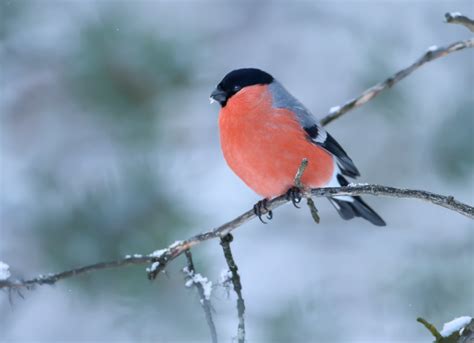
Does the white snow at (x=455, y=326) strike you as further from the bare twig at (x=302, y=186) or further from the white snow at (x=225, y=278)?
the white snow at (x=225, y=278)

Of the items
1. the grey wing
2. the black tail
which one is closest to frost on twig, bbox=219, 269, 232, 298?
the grey wing

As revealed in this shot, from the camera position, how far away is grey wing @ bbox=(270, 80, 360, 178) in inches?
91.9

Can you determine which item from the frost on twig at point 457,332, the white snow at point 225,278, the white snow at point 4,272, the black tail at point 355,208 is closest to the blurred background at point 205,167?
the white snow at point 225,278

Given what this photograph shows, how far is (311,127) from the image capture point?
234 cm

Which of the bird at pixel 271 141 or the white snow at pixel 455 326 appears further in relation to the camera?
the bird at pixel 271 141

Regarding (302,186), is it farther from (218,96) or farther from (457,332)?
(218,96)

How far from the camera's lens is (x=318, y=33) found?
15.0 feet

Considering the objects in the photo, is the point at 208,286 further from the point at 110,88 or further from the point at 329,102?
the point at 329,102

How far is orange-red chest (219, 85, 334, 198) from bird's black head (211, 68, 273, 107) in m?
0.03

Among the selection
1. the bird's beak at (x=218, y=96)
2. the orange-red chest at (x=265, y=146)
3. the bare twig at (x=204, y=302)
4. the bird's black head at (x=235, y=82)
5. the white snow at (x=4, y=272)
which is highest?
the bird's black head at (x=235, y=82)

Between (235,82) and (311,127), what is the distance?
30cm

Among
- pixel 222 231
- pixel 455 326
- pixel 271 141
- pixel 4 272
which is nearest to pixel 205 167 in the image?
pixel 271 141

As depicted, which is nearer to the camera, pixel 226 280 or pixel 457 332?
pixel 457 332

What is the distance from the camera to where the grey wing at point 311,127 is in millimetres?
2334
